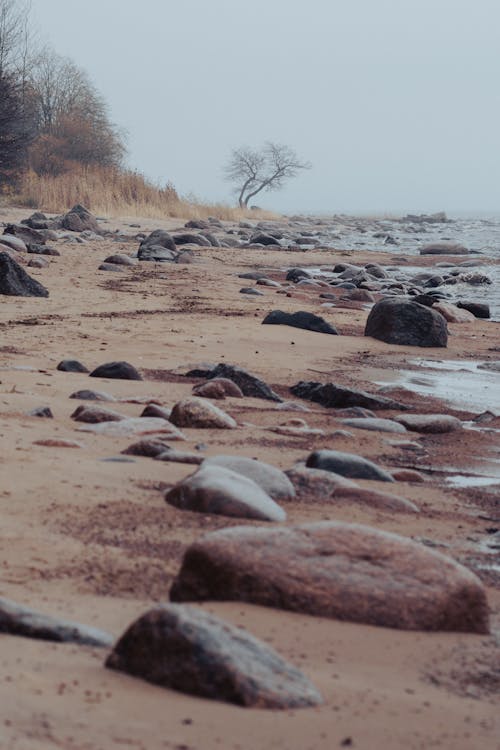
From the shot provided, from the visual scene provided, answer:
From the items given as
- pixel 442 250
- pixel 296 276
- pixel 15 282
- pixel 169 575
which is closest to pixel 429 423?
pixel 169 575

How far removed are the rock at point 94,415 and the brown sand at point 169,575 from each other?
7 cm

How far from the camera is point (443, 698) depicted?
7.23 ft

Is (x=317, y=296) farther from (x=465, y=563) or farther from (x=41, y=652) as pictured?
(x=41, y=652)

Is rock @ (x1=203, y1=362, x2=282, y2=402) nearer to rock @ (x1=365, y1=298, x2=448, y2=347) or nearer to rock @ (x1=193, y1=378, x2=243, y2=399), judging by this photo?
rock @ (x1=193, y1=378, x2=243, y2=399)

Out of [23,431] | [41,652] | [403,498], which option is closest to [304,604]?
[41,652]

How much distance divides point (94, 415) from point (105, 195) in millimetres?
28392

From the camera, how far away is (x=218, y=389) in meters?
6.05

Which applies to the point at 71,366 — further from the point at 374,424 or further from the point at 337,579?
the point at 337,579

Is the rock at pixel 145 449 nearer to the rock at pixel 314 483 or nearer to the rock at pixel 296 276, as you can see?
the rock at pixel 314 483

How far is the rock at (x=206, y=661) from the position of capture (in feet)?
6.57

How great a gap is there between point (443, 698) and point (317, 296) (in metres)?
11.9

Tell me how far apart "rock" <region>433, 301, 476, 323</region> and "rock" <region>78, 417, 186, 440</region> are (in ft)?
25.6

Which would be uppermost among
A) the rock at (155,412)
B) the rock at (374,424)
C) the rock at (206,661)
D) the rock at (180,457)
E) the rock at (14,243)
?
the rock at (14,243)

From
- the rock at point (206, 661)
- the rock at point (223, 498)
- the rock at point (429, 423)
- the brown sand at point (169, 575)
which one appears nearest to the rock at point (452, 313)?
the brown sand at point (169, 575)
